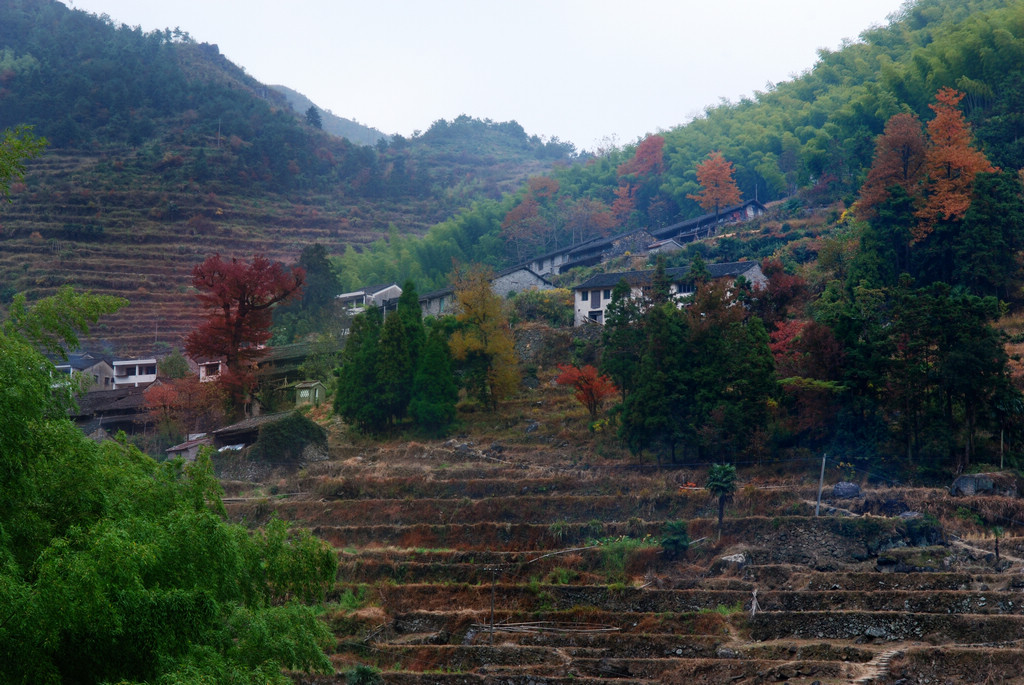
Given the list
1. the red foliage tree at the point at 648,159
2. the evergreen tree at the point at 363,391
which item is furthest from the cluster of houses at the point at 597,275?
the red foliage tree at the point at 648,159

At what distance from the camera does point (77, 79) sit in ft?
316

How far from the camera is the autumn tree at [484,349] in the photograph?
122ft

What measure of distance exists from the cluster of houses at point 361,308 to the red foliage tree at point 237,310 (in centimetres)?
252

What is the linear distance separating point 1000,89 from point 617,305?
23.6 m

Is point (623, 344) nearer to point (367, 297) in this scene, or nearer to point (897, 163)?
point (897, 163)

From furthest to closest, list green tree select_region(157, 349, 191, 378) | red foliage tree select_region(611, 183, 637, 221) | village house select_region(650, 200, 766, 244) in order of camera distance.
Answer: red foliage tree select_region(611, 183, 637, 221), village house select_region(650, 200, 766, 244), green tree select_region(157, 349, 191, 378)

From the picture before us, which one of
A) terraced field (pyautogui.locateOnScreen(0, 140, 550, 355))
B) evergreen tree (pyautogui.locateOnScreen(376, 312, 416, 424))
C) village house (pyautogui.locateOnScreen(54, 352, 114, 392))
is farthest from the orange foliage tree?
terraced field (pyautogui.locateOnScreen(0, 140, 550, 355))

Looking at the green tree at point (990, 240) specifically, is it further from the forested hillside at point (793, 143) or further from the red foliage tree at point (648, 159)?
the red foliage tree at point (648, 159)

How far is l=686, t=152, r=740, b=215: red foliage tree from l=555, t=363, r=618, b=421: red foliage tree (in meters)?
32.0

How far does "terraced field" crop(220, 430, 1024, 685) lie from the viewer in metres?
18.3

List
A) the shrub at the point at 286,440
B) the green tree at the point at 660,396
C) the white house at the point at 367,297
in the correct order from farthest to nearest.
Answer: the white house at the point at 367,297 → the shrub at the point at 286,440 → the green tree at the point at 660,396

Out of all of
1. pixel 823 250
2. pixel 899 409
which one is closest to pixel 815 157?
pixel 823 250

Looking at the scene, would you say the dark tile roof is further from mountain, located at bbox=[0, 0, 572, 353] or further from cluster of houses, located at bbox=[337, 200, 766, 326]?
mountain, located at bbox=[0, 0, 572, 353]

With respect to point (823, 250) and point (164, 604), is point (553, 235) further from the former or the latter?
point (164, 604)
